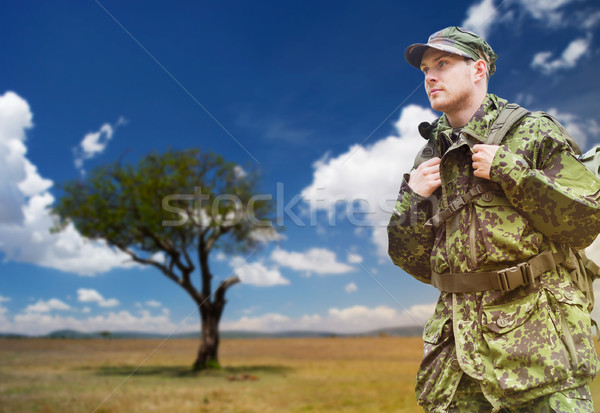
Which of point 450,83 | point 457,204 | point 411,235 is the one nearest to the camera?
point 457,204

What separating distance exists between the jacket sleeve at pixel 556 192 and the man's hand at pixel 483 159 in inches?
1.5

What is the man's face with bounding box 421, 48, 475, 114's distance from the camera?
2.99 metres

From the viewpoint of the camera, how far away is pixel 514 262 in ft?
8.79

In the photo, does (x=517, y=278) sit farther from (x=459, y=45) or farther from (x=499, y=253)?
(x=459, y=45)

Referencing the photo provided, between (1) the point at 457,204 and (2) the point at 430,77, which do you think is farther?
(2) the point at 430,77

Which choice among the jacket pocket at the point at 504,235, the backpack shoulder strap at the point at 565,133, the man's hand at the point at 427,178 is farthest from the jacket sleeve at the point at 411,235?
the backpack shoulder strap at the point at 565,133

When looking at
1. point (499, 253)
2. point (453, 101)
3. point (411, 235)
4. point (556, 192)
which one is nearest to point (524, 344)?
point (499, 253)

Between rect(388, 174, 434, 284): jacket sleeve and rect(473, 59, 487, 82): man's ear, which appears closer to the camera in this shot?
rect(473, 59, 487, 82): man's ear

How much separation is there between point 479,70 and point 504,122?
1.38 feet

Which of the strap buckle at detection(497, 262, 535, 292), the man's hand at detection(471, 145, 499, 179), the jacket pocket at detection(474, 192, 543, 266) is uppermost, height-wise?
the man's hand at detection(471, 145, 499, 179)

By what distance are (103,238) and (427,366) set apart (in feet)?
61.0

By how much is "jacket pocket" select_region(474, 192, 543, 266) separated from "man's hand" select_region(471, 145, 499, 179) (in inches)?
8.1

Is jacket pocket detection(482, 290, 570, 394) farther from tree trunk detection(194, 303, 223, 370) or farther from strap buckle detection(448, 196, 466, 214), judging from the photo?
tree trunk detection(194, 303, 223, 370)

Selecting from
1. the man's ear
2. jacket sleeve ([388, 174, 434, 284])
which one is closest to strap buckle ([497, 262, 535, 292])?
jacket sleeve ([388, 174, 434, 284])
